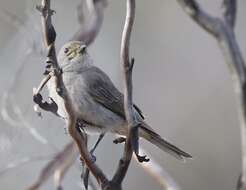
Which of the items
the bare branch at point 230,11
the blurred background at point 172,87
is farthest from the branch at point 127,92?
the blurred background at point 172,87

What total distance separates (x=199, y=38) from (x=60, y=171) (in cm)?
410

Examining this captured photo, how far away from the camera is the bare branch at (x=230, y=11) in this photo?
0.76m

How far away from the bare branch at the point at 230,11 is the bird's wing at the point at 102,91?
80.5 inches

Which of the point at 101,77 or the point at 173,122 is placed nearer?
the point at 101,77

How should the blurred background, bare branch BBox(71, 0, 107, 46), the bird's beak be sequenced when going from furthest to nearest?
the blurred background → the bird's beak → bare branch BBox(71, 0, 107, 46)

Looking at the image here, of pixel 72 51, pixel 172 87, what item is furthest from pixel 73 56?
pixel 172 87

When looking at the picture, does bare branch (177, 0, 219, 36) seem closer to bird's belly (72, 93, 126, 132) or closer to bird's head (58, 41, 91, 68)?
bird's belly (72, 93, 126, 132)

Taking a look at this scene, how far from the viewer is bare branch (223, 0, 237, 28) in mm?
762

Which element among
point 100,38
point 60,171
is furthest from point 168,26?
point 60,171

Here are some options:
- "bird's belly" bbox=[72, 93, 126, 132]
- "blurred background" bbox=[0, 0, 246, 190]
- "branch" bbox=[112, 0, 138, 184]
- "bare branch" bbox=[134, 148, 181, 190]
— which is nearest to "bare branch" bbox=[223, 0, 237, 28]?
"branch" bbox=[112, 0, 138, 184]

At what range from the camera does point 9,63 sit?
4305 millimetres

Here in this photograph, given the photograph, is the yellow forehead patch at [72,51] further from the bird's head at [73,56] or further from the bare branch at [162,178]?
the bare branch at [162,178]

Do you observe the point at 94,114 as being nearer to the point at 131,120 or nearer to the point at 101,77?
the point at 101,77

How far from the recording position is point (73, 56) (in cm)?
297
